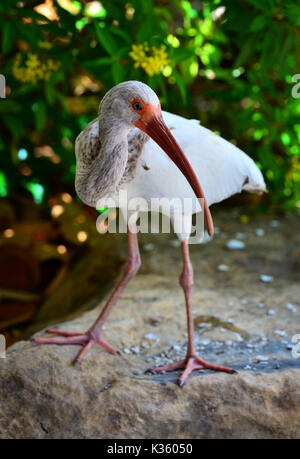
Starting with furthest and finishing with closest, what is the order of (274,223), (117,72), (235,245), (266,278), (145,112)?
(274,223) → (235,245) → (266,278) → (117,72) → (145,112)

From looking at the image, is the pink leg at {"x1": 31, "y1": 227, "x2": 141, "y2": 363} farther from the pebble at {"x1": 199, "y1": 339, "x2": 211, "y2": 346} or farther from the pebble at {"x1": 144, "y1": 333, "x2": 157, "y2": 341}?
the pebble at {"x1": 199, "y1": 339, "x2": 211, "y2": 346}

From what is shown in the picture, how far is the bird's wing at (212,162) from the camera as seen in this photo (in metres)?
2.34

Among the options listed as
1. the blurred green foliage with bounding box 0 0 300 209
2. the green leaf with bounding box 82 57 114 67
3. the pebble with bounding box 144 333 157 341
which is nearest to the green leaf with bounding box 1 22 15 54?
the blurred green foliage with bounding box 0 0 300 209

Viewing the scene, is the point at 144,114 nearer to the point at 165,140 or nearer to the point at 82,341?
the point at 165,140

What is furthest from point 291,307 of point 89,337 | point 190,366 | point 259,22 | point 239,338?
point 259,22

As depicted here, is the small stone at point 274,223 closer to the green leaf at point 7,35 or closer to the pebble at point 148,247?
the pebble at point 148,247

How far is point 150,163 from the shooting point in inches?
89.1

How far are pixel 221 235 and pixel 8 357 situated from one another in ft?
5.78

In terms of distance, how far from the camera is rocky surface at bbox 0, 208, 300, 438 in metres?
2.04

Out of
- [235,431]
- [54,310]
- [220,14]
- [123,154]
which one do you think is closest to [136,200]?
[123,154]

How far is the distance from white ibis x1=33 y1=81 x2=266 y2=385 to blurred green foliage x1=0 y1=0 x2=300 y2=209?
1.65ft

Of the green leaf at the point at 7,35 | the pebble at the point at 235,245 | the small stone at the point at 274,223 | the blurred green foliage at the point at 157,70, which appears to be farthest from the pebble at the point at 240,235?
the green leaf at the point at 7,35

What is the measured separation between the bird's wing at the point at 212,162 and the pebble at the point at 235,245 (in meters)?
1.09

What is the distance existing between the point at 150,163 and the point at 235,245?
141 centimetres
